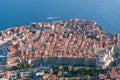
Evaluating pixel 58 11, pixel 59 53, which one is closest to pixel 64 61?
pixel 59 53

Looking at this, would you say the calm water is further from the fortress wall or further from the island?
the fortress wall

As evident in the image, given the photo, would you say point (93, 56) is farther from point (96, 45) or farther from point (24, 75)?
point (24, 75)

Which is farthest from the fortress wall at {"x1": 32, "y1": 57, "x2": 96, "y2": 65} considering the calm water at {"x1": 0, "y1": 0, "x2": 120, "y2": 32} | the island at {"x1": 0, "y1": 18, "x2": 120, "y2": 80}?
the calm water at {"x1": 0, "y1": 0, "x2": 120, "y2": 32}

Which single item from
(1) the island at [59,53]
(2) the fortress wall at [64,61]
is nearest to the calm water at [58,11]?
(1) the island at [59,53]

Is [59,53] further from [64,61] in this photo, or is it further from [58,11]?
[58,11]

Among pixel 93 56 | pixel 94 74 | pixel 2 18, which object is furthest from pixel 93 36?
pixel 2 18

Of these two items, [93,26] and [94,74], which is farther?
[93,26]
